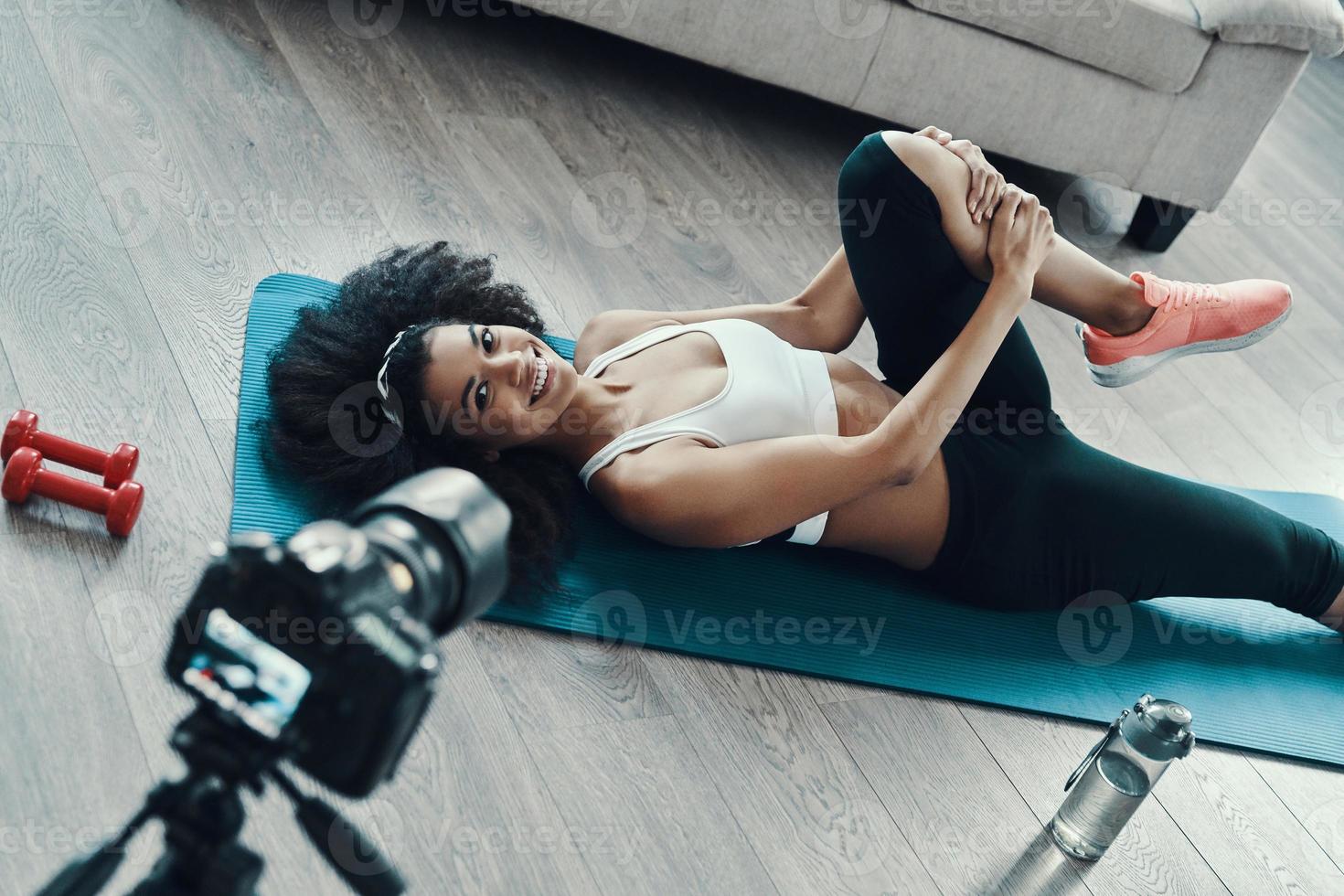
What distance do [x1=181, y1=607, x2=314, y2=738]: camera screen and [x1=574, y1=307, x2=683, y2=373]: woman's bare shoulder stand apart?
1.08 meters

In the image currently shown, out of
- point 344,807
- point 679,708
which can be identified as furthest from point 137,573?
point 679,708

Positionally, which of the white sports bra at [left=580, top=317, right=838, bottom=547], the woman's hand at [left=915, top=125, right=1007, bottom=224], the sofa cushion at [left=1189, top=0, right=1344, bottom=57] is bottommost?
the white sports bra at [left=580, top=317, right=838, bottom=547]

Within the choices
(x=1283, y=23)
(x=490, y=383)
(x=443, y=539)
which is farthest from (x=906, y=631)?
(x=1283, y=23)

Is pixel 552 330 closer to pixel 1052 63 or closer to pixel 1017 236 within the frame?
pixel 1017 236

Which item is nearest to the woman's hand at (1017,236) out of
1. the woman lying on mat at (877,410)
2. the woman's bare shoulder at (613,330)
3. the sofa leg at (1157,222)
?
the woman lying on mat at (877,410)

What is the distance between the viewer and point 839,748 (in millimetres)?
1518

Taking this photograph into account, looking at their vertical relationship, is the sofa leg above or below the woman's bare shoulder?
above

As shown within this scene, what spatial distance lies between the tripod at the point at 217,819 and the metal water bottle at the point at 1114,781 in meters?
0.99

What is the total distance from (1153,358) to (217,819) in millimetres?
1477

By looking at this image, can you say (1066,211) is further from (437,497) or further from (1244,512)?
(437,497)

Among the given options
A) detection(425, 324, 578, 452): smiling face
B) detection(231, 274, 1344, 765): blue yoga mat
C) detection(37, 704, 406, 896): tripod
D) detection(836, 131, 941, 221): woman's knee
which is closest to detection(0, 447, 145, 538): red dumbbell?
detection(231, 274, 1344, 765): blue yoga mat

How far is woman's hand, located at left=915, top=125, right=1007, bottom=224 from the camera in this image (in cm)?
158

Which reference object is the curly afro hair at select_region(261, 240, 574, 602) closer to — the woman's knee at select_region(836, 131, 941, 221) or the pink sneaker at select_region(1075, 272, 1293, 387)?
the woman's knee at select_region(836, 131, 941, 221)

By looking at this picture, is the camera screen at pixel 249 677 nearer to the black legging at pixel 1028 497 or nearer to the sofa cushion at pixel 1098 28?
the black legging at pixel 1028 497
